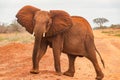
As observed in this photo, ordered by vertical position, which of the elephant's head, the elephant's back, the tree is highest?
the elephant's head

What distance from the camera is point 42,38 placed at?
13938 millimetres

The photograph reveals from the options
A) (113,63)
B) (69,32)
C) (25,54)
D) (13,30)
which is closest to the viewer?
(69,32)

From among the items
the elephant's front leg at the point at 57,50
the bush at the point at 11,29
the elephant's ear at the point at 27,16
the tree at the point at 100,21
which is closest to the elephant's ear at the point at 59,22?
the elephant's front leg at the point at 57,50

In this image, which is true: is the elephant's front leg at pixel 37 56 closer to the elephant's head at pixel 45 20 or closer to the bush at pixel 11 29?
the elephant's head at pixel 45 20

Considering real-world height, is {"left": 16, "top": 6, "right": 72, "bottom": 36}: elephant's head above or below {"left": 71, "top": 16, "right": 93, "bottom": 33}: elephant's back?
above

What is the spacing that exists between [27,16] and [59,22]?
3.17ft

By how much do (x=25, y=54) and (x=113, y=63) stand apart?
4621 millimetres

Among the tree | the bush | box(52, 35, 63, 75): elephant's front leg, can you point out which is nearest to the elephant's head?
box(52, 35, 63, 75): elephant's front leg

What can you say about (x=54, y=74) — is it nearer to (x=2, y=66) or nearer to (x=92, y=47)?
(x=92, y=47)

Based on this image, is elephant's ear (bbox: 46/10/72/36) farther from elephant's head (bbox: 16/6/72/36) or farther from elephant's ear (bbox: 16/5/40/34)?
elephant's ear (bbox: 16/5/40/34)

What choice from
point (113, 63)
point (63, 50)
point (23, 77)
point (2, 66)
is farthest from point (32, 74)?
point (113, 63)

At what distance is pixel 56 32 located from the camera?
14.0 meters

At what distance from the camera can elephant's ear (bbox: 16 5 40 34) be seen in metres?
14.0

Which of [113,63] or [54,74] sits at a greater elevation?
[54,74]
